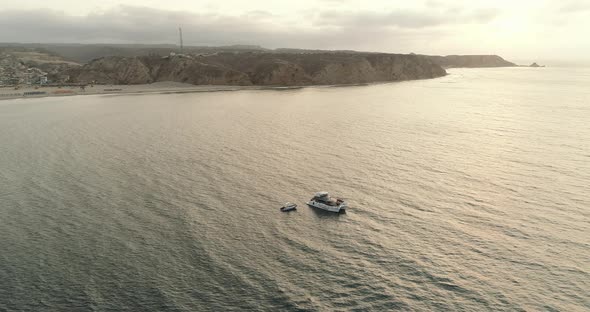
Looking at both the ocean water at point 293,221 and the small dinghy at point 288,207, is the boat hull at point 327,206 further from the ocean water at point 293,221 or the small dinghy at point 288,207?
the small dinghy at point 288,207

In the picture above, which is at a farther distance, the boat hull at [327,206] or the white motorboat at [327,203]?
the white motorboat at [327,203]

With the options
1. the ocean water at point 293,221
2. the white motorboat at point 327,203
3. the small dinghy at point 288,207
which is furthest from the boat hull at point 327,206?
the small dinghy at point 288,207

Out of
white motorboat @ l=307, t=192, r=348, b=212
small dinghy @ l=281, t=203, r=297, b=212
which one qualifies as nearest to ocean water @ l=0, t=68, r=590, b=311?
small dinghy @ l=281, t=203, r=297, b=212

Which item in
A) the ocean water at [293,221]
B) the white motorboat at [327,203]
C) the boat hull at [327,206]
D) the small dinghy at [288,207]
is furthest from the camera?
the small dinghy at [288,207]

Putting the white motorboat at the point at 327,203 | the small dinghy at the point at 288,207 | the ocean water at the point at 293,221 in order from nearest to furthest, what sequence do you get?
the ocean water at the point at 293,221
the white motorboat at the point at 327,203
the small dinghy at the point at 288,207

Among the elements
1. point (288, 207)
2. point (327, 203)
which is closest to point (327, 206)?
point (327, 203)

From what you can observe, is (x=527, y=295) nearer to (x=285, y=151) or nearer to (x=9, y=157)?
(x=285, y=151)

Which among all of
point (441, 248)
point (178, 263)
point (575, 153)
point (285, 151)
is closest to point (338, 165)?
point (285, 151)

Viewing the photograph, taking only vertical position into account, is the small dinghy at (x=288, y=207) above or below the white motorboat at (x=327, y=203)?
below
